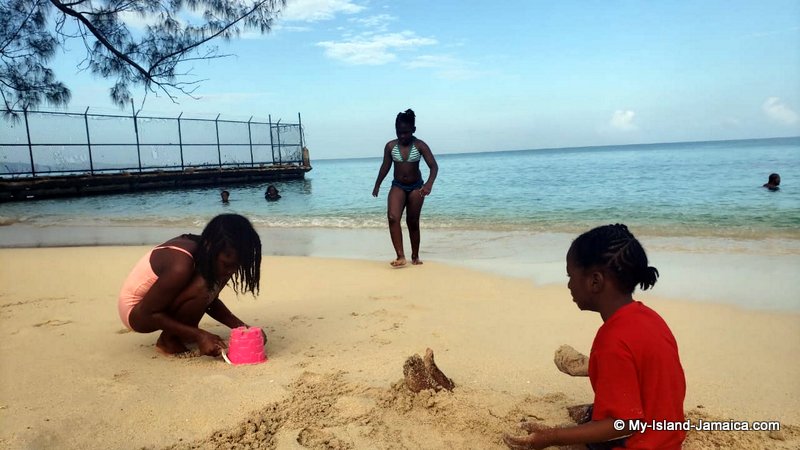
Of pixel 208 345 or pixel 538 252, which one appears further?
pixel 538 252

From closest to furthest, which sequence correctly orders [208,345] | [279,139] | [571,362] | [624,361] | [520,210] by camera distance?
[624,361] < [571,362] < [208,345] < [520,210] < [279,139]

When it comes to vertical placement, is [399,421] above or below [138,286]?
below

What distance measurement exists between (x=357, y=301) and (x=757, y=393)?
2.57m

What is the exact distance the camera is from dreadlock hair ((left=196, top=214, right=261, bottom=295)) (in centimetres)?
250

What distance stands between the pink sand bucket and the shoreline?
8.63 feet

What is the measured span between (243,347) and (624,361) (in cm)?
189

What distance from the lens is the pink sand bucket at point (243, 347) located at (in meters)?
2.67

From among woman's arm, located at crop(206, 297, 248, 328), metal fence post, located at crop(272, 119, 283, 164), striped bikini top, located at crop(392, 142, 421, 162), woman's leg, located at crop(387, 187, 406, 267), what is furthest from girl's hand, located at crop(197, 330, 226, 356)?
metal fence post, located at crop(272, 119, 283, 164)

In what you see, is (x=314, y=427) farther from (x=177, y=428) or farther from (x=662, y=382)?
(x=662, y=382)

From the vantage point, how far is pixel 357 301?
13.2 ft

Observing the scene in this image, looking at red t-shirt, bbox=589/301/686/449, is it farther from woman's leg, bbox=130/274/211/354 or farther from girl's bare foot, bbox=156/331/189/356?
girl's bare foot, bbox=156/331/189/356

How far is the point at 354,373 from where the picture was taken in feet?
8.49

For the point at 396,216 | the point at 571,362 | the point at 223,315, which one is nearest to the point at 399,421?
the point at 571,362

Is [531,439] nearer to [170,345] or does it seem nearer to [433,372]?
[433,372]
